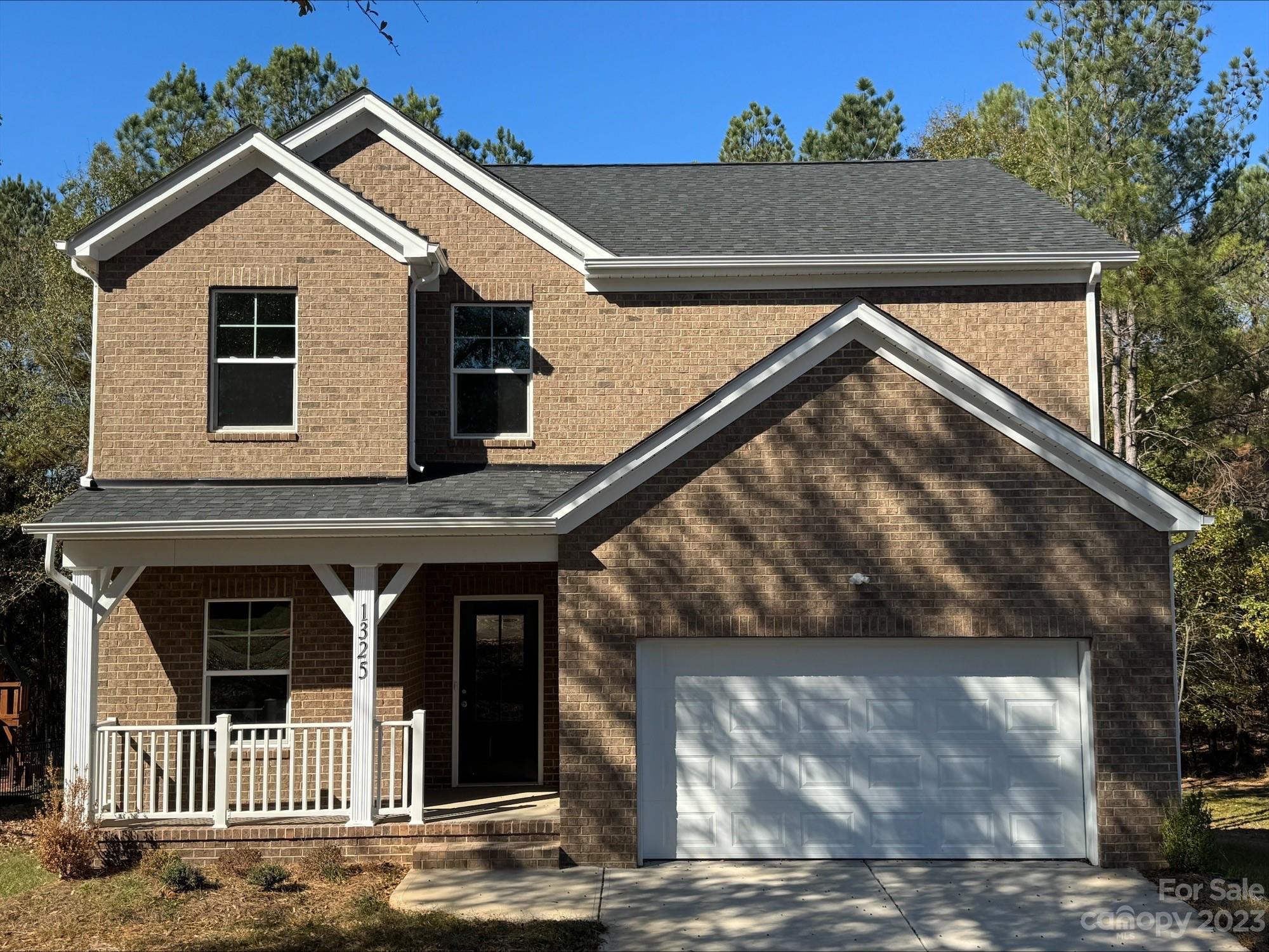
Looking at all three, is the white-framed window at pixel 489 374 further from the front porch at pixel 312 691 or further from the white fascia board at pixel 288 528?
the white fascia board at pixel 288 528

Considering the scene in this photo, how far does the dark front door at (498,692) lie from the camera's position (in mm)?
14047

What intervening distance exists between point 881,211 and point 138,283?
993 centimetres

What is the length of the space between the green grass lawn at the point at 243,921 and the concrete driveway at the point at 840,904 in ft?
1.14

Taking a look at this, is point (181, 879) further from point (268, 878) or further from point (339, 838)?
point (339, 838)

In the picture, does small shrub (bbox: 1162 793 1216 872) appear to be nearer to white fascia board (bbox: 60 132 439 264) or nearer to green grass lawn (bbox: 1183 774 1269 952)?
green grass lawn (bbox: 1183 774 1269 952)

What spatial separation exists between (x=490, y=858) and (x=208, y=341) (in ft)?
22.3

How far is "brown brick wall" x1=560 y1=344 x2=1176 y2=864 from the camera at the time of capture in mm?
10766

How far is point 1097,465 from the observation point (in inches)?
419

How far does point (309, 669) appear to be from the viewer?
43.2ft

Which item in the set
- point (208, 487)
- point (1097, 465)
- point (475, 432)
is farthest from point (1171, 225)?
point (208, 487)

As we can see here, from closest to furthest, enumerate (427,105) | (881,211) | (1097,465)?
(1097,465)
(881,211)
(427,105)

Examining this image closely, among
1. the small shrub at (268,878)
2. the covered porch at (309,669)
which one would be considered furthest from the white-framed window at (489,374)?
the small shrub at (268,878)

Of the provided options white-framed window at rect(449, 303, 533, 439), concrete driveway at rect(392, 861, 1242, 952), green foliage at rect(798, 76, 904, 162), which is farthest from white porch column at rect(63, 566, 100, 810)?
green foliage at rect(798, 76, 904, 162)

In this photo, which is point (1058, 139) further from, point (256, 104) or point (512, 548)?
point (256, 104)
